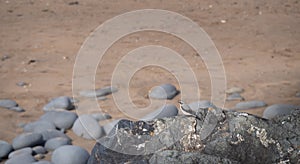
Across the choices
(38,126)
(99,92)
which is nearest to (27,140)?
(38,126)

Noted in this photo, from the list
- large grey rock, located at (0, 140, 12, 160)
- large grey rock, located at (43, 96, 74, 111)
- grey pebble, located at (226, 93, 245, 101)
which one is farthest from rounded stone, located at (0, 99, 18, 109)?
grey pebble, located at (226, 93, 245, 101)

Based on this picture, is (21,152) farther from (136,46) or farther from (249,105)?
(136,46)

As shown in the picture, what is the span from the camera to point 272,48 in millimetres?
5934

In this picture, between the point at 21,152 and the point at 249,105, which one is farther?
the point at 249,105

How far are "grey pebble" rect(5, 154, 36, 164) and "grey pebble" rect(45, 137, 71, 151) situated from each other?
0.77 feet

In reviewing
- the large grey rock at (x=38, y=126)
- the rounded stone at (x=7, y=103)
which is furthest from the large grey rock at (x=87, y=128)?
the rounded stone at (x=7, y=103)

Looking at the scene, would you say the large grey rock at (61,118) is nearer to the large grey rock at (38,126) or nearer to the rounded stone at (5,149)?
the large grey rock at (38,126)

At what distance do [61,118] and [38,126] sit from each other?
0.64 ft

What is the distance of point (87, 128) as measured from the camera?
12.1 feet

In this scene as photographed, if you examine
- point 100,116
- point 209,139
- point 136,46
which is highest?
point 209,139

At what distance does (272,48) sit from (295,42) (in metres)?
0.35

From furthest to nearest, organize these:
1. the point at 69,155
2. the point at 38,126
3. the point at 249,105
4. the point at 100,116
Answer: the point at 249,105 → the point at 100,116 → the point at 38,126 → the point at 69,155

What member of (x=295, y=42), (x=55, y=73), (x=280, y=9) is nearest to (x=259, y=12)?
(x=280, y=9)

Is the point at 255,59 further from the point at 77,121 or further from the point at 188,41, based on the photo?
the point at 77,121
